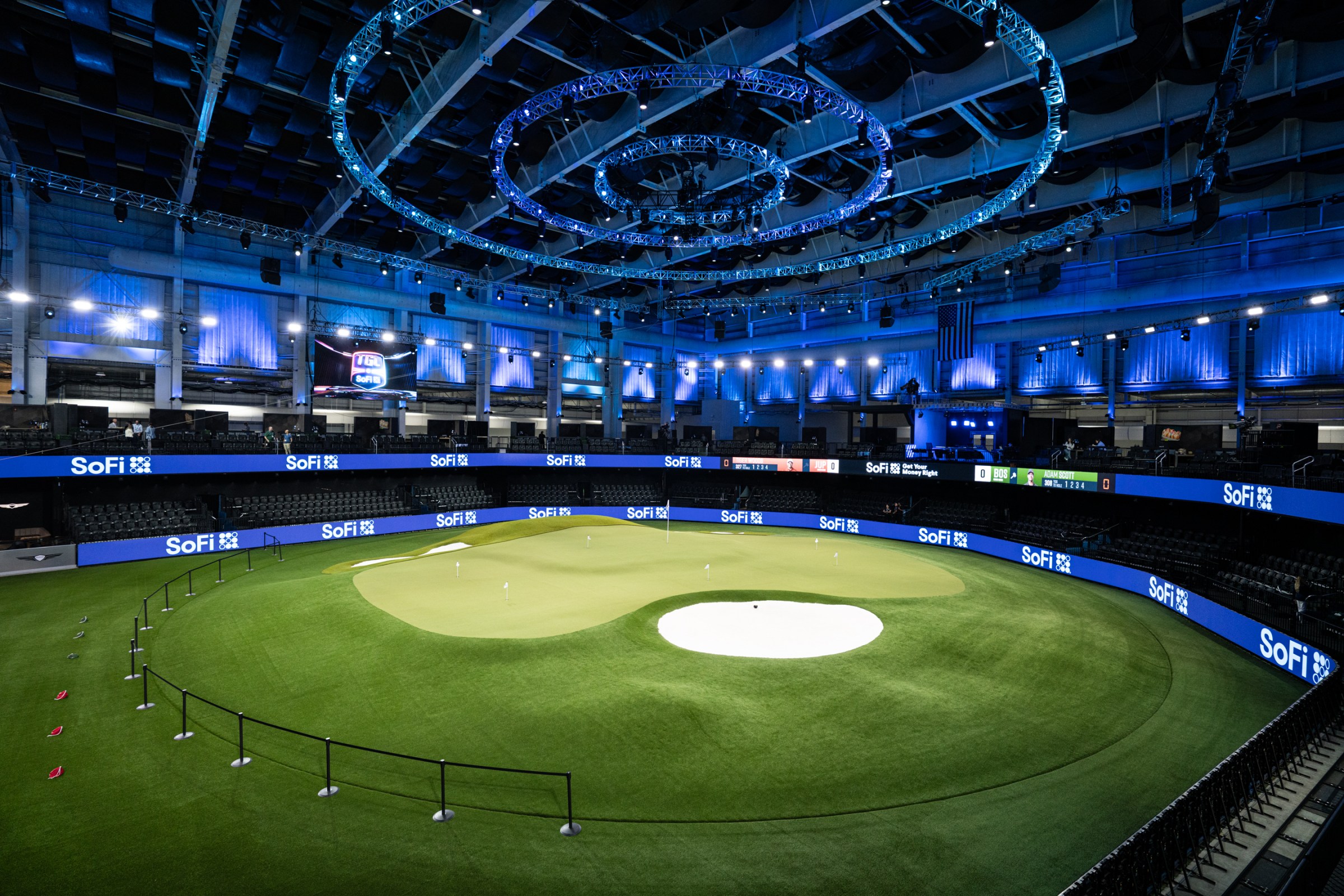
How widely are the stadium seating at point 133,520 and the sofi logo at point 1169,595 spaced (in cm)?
4305

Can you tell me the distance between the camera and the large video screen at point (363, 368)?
35.6m

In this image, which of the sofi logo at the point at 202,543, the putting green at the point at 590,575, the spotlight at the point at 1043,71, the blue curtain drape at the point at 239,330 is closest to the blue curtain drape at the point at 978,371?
the putting green at the point at 590,575

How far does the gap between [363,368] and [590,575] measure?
22034mm

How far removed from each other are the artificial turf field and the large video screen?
17.0 meters

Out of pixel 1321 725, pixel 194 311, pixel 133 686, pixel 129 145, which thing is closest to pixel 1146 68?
pixel 1321 725

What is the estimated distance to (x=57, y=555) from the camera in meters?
25.5

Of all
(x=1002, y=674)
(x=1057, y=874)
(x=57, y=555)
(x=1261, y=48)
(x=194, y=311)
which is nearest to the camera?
(x=1057, y=874)

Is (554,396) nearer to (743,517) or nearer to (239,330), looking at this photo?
(743,517)

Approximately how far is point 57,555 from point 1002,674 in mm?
36631

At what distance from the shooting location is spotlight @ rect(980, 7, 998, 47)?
13.2 m

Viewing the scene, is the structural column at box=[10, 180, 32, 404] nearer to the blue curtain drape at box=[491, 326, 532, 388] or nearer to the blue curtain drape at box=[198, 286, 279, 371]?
the blue curtain drape at box=[198, 286, 279, 371]

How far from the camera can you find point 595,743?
37.6ft

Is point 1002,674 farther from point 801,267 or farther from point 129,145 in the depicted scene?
point 129,145

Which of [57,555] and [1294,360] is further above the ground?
[1294,360]
